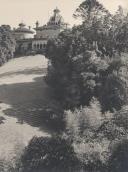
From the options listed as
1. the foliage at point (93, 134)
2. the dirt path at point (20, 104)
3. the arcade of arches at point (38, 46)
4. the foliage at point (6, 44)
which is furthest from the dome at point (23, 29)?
the foliage at point (93, 134)

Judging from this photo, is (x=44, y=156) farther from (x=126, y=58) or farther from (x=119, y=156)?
(x=126, y=58)

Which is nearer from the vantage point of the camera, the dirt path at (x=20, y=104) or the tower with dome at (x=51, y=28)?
the dirt path at (x=20, y=104)

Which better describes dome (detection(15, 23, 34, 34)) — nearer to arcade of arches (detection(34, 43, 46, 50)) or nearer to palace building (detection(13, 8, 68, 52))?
palace building (detection(13, 8, 68, 52))

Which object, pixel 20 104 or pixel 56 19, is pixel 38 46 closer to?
pixel 56 19

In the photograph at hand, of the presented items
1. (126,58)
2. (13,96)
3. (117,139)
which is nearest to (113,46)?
(126,58)

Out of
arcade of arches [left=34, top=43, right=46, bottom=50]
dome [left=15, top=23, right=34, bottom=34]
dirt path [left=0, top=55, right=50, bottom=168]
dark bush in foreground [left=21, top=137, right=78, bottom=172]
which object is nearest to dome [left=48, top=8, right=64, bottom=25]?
arcade of arches [left=34, top=43, right=46, bottom=50]

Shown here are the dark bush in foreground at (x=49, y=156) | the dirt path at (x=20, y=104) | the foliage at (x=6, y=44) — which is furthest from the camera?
the foliage at (x=6, y=44)

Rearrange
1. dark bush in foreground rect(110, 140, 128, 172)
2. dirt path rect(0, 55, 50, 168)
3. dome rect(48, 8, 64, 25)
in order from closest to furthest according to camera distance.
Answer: dark bush in foreground rect(110, 140, 128, 172), dirt path rect(0, 55, 50, 168), dome rect(48, 8, 64, 25)

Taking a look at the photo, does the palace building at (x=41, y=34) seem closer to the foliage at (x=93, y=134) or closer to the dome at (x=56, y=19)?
the dome at (x=56, y=19)

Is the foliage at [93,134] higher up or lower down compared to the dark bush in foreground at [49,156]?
higher up
